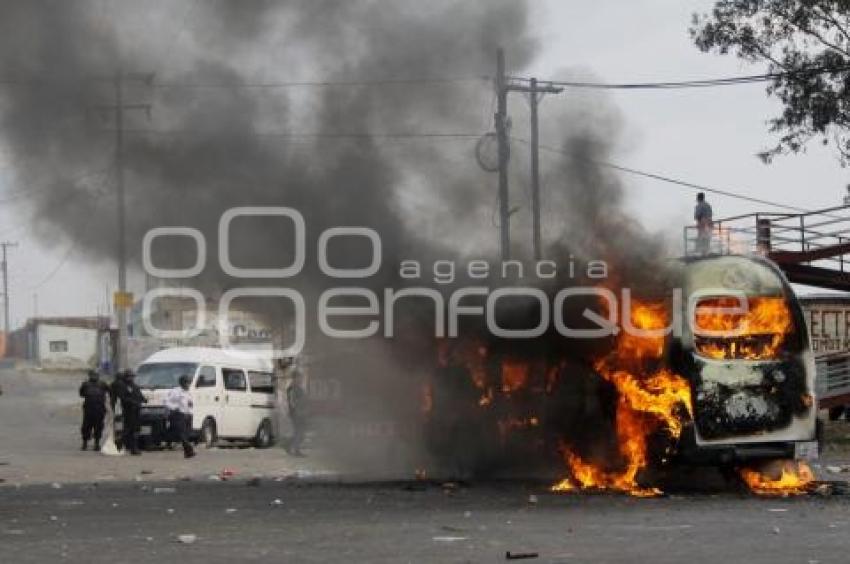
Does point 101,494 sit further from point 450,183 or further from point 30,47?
point 450,183

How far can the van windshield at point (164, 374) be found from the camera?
22594mm

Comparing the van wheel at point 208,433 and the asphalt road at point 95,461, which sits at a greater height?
the van wheel at point 208,433

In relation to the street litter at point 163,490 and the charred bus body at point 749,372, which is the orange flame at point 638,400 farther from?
the street litter at point 163,490

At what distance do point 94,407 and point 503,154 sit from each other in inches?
322

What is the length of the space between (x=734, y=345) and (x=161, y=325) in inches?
535

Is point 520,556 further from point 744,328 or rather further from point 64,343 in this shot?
point 64,343

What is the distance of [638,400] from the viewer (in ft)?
41.5

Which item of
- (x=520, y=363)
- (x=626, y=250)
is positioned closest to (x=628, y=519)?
(x=520, y=363)

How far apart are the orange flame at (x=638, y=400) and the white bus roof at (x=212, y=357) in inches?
453

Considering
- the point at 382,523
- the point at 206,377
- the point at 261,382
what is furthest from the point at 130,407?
the point at 382,523

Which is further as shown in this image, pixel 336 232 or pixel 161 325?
pixel 161 325

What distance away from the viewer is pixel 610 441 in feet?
42.1

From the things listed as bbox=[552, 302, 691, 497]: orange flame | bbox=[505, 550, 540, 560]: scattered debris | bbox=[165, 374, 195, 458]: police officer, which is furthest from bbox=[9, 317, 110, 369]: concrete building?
bbox=[505, 550, 540, 560]: scattered debris

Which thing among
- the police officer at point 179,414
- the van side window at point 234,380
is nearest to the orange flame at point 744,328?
the police officer at point 179,414
